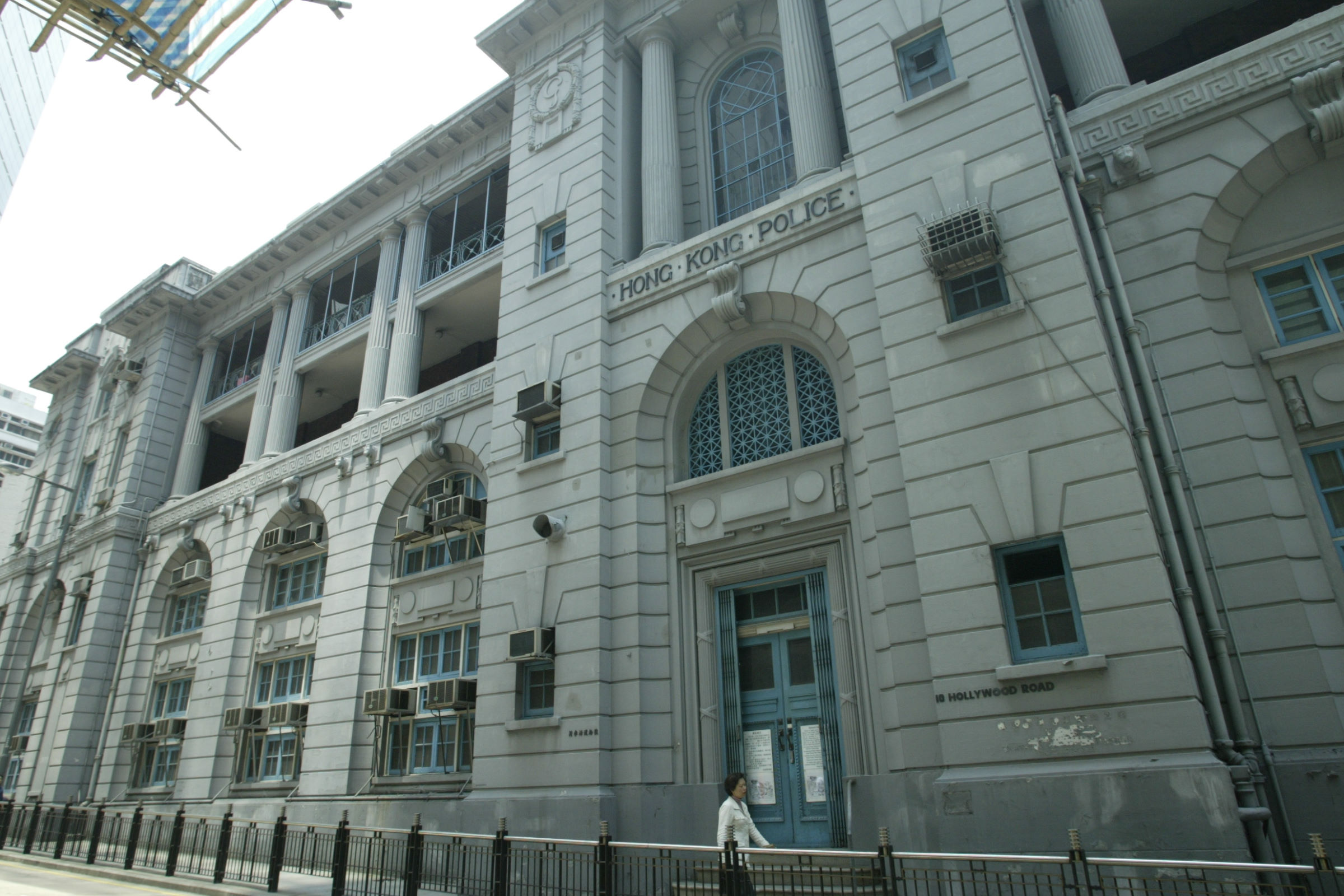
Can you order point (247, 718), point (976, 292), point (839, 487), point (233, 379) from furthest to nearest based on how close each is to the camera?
1. point (233, 379)
2. point (247, 718)
3. point (839, 487)
4. point (976, 292)

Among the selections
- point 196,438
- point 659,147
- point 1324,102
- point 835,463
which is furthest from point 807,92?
point 196,438

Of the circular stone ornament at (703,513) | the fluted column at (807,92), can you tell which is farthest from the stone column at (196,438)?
the fluted column at (807,92)

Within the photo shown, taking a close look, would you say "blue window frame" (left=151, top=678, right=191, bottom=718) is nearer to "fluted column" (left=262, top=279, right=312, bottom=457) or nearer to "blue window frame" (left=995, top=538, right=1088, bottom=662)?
"fluted column" (left=262, top=279, right=312, bottom=457)

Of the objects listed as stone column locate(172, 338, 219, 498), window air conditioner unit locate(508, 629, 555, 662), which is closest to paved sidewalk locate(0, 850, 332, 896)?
window air conditioner unit locate(508, 629, 555, 662)

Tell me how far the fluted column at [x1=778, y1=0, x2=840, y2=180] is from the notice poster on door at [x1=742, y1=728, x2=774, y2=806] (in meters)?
10.3

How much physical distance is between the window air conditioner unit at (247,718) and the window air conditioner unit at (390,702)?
5100mm

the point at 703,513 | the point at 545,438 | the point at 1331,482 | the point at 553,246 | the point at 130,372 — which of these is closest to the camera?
the point at 1331,482

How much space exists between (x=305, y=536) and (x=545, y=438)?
977cm

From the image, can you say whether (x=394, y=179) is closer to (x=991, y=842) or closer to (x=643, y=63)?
(x=643, y=63)

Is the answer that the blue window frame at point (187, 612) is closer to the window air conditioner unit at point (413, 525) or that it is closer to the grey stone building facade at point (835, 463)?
the grey stone building facade at point (835, 463)

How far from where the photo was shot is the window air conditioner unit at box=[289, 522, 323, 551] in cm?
2330

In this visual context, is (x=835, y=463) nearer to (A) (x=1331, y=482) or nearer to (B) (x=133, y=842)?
(A) (x=1331, y=482)

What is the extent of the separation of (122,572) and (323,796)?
14.8m

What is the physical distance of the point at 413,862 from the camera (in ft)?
40.3
